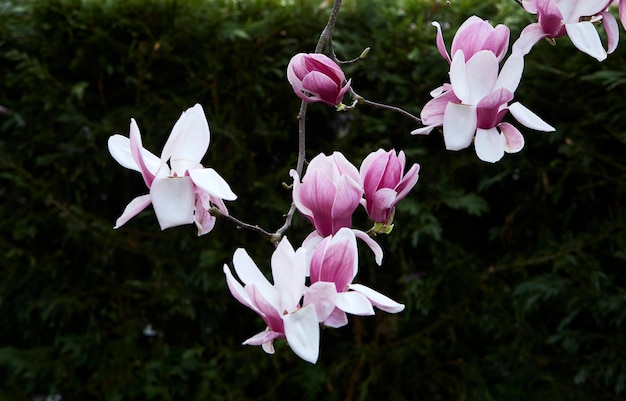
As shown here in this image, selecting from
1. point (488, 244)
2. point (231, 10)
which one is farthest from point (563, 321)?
point (231, 10)

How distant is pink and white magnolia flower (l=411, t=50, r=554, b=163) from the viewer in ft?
2.48

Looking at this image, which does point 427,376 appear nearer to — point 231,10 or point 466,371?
point 466,371

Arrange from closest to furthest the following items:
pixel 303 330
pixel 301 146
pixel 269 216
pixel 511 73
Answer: pixel 303 330 < pixel 511 73 < pixel 301 146 < pixel 269 216

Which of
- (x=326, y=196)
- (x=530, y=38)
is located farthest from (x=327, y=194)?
(x=530, y=38)

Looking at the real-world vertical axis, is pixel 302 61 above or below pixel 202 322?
above

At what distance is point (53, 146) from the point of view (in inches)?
98.9

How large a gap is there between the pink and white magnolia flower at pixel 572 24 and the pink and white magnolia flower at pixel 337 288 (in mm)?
294

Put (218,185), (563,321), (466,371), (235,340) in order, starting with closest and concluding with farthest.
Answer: (218,185) → (563,321) → (466,371) → (235,340)

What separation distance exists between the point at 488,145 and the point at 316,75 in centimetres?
22

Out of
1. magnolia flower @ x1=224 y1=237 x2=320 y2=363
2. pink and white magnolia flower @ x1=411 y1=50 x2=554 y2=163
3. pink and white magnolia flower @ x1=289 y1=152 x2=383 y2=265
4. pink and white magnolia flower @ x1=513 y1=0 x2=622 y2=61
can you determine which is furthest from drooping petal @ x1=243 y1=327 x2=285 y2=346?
pink and white magnolia flower @ x1=513 y1=0 x2=622 y2=61

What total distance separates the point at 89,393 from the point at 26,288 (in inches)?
16.8

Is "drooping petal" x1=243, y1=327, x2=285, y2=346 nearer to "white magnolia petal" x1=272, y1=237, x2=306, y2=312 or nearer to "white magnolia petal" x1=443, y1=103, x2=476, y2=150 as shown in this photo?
"white magnolia petal" x1=272, y1=237, x2=306, y2=312

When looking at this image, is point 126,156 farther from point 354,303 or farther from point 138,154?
point 354,303

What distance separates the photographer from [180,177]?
722mm
